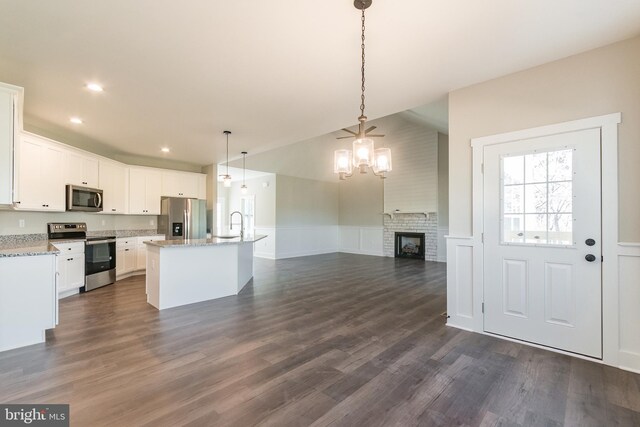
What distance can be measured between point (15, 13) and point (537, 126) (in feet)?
14.5

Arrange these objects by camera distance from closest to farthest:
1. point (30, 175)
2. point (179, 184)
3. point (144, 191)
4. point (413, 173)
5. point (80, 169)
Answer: point (30, 175) < point (80, 169) < point (144, 191) < point (179, 184) < point (413, 173)

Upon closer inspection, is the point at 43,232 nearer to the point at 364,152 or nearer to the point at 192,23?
the point at 192,23

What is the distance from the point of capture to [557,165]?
269 centimetres

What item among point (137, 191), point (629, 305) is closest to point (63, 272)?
point (137, 191)

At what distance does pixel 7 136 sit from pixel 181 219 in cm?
412

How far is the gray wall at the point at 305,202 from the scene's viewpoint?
9117 millimetres

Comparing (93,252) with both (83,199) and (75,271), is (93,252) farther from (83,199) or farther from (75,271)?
(83,199)

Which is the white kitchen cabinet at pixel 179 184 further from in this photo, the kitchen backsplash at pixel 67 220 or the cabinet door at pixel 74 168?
the cabinet door at pixel 74 168

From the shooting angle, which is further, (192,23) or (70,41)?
(70,41)

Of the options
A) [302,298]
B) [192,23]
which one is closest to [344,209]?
[302,298]

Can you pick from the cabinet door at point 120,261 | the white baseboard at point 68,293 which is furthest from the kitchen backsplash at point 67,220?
the white baseboard at point 68,293

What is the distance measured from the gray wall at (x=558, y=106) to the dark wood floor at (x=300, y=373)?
4.21ft

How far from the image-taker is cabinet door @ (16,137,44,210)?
398cm

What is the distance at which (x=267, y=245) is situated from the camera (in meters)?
9.09
